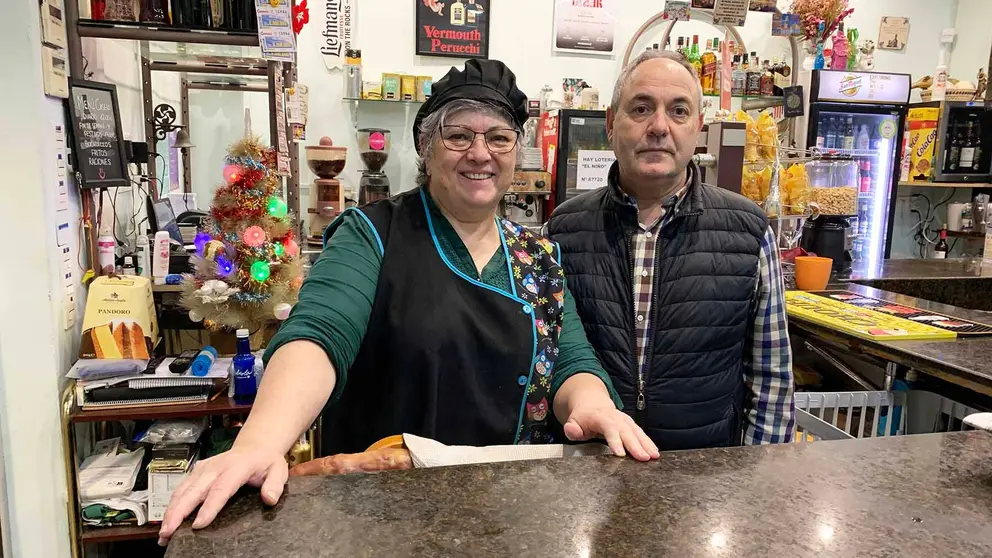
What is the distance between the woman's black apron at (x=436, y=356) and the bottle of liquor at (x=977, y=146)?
550 cm

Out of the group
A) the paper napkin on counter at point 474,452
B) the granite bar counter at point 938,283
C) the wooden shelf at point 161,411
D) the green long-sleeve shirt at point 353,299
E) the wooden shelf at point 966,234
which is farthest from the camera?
the wooden shelf at point 966,234

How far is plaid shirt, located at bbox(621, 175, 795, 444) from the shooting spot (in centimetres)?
176

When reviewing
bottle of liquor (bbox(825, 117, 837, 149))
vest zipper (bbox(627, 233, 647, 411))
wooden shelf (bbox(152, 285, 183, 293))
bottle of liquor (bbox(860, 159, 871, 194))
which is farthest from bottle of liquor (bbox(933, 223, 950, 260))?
wooden shelf (bbox(152, 285, 183, 293))

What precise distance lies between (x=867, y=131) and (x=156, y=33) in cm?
516

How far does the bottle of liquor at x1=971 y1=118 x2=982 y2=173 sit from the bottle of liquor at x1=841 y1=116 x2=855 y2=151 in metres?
0.98

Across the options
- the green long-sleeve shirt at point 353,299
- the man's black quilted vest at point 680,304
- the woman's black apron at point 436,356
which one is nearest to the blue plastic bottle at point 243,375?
the woman's black apron at point 436,356

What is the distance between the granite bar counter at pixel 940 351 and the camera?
5.71 feet

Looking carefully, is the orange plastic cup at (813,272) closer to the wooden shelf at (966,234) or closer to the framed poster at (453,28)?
the framed poster at (453,28)

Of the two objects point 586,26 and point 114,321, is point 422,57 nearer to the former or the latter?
point 586,26

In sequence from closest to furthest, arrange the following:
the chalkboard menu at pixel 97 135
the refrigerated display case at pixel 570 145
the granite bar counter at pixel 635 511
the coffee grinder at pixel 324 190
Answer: the granite bar counter at pixel 635 511 < the chalkboard menu at pixel 97 135 < the coffee grinder at pixel 324 190 < the refrigerated display case at pixel 570 145

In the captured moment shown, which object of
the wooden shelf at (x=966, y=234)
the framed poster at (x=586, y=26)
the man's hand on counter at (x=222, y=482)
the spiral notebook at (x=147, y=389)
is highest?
the framed poster at (x=586, y=26)

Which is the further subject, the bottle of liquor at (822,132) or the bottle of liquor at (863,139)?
the bottle of liquor at (863,139)

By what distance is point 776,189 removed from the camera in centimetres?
279

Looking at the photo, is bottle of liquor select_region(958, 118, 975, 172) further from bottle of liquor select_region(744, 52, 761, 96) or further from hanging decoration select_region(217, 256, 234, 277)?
hanging decoration select_region(217, 256, 234, 277)
